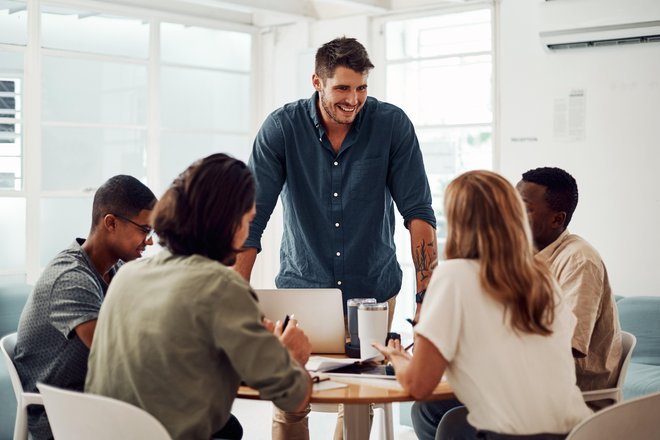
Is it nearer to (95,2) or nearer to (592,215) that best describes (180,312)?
(592,215)

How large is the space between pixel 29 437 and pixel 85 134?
3.49 m

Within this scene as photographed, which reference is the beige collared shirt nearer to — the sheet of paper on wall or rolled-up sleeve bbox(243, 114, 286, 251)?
rolled-up sleeve bbox(243, 114, 286, 251)

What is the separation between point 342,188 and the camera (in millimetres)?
3062

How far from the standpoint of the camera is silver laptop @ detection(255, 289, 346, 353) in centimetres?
249

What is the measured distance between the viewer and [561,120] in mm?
5125

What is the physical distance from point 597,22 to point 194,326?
12.8 feet

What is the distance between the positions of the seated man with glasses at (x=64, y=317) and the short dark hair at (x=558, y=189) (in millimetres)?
1285

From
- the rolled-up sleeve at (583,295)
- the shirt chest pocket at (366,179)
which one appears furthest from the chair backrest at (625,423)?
the shirt chest pocket at (366,179)

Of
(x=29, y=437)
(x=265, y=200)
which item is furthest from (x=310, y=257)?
(x=29, y=437)

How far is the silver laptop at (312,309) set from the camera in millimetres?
2494

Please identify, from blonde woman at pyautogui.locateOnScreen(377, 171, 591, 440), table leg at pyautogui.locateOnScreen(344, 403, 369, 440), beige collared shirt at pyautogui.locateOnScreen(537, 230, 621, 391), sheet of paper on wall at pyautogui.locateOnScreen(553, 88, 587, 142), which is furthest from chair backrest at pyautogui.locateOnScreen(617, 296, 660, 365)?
blonde woman at pyautogui.locateOnScreen(377, 171, 591, 440)

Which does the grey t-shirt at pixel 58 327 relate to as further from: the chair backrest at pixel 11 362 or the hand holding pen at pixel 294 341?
the hand holding pen at pixel 294 341

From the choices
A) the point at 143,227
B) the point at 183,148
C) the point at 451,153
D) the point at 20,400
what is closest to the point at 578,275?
the point at 143,227

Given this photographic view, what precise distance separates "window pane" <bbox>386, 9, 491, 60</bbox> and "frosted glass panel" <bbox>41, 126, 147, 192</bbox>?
1.90 m
